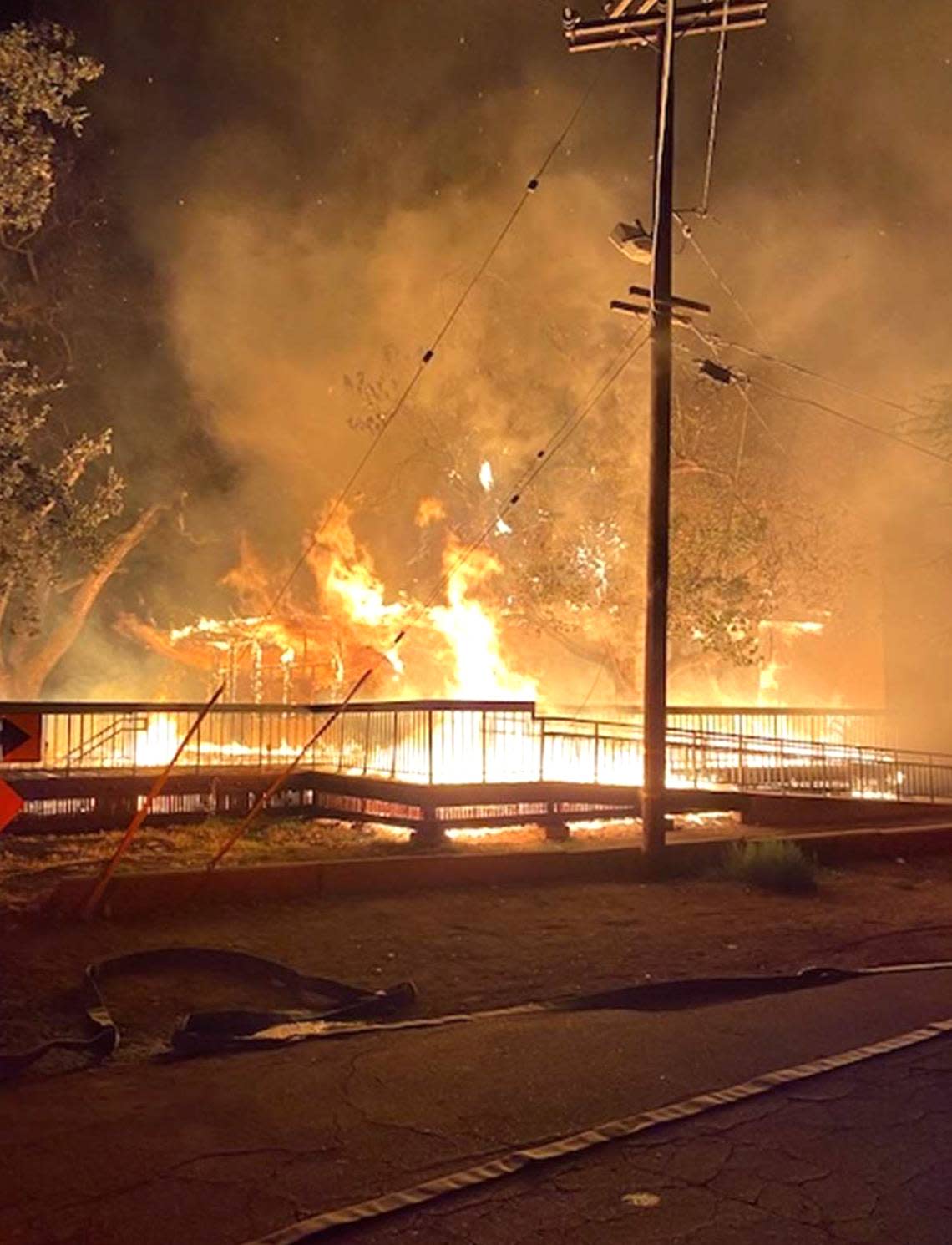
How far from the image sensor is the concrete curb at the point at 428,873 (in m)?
8.95

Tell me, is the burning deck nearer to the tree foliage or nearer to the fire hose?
the fire hose

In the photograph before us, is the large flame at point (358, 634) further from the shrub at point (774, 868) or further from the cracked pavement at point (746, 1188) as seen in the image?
the cracked pavement at point (746, 1188)

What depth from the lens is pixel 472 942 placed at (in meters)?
8.82

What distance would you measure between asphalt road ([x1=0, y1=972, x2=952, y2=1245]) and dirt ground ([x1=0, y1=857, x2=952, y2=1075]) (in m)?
0.78

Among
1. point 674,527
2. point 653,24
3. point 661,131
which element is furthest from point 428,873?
point 674,527

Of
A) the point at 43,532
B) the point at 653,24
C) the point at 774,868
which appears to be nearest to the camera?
the point at 774,868

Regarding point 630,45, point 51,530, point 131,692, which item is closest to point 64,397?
point 131,692

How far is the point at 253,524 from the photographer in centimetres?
3167

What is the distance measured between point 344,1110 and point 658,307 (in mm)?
9195

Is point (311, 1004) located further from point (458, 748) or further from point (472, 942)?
point (458, 748)

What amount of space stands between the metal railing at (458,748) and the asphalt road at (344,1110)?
7084 mm

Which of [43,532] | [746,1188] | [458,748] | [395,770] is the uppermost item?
[43,532]

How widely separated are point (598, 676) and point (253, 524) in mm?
10445

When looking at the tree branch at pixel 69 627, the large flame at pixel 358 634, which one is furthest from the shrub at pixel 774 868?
the tree branch at pixel 69 627
